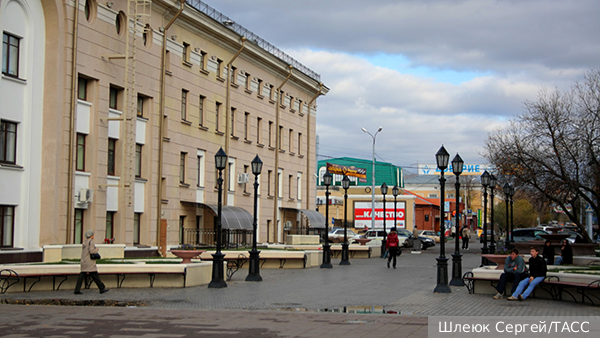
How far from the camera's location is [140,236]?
31.7 meters

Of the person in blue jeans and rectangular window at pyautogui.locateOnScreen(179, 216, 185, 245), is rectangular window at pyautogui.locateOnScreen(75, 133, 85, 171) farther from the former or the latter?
the person in blue jeans

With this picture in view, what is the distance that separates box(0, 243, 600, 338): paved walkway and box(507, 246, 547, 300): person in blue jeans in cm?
37

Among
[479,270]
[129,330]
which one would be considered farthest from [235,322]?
[479,270]

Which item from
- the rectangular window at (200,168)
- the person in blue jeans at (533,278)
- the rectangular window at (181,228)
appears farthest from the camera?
the rectangular window at (200,168)

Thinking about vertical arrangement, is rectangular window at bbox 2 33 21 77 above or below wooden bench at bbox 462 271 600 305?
above

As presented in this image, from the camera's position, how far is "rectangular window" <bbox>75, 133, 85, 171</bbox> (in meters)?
27.4

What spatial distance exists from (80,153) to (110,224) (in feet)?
11.9

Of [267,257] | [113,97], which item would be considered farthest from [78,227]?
[267,257]

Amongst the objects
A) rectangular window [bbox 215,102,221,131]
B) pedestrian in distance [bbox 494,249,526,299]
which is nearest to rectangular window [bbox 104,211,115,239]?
rectangular window [bbox 215,102,221,131]

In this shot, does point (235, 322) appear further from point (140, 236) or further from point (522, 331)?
point (140, 236)

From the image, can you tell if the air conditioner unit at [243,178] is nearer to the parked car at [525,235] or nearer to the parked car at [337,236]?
the parked car at [337,236]

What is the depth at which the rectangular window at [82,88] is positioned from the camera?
27.4 metres

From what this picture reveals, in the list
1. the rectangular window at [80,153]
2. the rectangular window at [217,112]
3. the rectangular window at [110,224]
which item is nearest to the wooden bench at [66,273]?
the rectangular window at [80,153]

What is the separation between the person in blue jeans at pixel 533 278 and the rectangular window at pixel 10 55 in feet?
60.9
